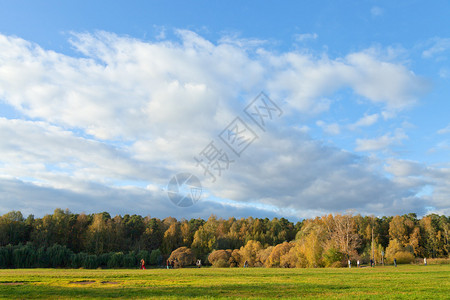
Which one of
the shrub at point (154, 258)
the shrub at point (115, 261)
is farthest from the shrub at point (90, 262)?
the shrub at point (154, 258)

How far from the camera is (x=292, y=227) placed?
108 meters

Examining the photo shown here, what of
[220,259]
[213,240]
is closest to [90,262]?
[220,259]

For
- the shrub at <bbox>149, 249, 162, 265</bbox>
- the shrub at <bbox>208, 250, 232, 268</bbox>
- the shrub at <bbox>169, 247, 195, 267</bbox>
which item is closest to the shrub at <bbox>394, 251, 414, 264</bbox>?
the shrub at <bbox>208, 250, 232, 268</bbox>

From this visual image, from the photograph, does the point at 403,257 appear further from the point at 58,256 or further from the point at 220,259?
the point at 58,256

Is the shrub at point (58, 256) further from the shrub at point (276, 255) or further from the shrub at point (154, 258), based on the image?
the shrub at point (276, 255)

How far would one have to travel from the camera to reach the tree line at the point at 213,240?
207 ft

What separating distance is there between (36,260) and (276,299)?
6590 cm

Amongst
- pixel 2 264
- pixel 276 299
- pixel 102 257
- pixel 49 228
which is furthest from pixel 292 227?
pixel 276 299

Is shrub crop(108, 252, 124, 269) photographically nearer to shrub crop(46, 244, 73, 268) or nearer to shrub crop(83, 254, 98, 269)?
shrub crop(83, 254, 98, 269)

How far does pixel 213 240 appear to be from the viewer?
283 feet

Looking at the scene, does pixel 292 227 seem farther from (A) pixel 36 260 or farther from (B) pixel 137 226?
(A) pixel 36 260

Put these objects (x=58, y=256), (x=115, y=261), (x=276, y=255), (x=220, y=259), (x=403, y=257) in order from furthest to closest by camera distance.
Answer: (x=220, y=259) < (x=115, y=261) < (x=58, y=256) < (x=276, y=255) < (x=403, y=257)

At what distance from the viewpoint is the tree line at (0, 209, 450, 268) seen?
207 ft

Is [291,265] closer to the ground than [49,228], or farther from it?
closer to the ground
